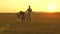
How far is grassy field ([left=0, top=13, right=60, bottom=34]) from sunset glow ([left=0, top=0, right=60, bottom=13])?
0.27 feet

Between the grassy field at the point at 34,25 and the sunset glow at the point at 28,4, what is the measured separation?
84mm

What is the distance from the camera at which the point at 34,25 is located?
107cm

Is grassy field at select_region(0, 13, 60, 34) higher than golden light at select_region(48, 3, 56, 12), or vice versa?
golden light at select_region(48, 3, 56, 12)

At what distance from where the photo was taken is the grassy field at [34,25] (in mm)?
1009

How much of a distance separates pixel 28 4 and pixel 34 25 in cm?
29

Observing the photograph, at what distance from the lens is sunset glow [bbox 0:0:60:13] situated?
4.22 feet

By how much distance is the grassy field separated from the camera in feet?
3.31

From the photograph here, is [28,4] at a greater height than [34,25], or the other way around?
[28,4]

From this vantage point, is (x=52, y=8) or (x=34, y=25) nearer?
(x=34, y=25)

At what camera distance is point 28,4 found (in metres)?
1.31

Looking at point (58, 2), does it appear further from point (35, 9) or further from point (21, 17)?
point (21, 17)

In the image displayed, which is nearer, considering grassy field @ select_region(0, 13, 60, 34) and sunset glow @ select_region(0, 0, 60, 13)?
grassy field @ select_region(0, 13, 60, 34)

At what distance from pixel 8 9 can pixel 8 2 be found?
0.20 feet

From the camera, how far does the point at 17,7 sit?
1321mm
